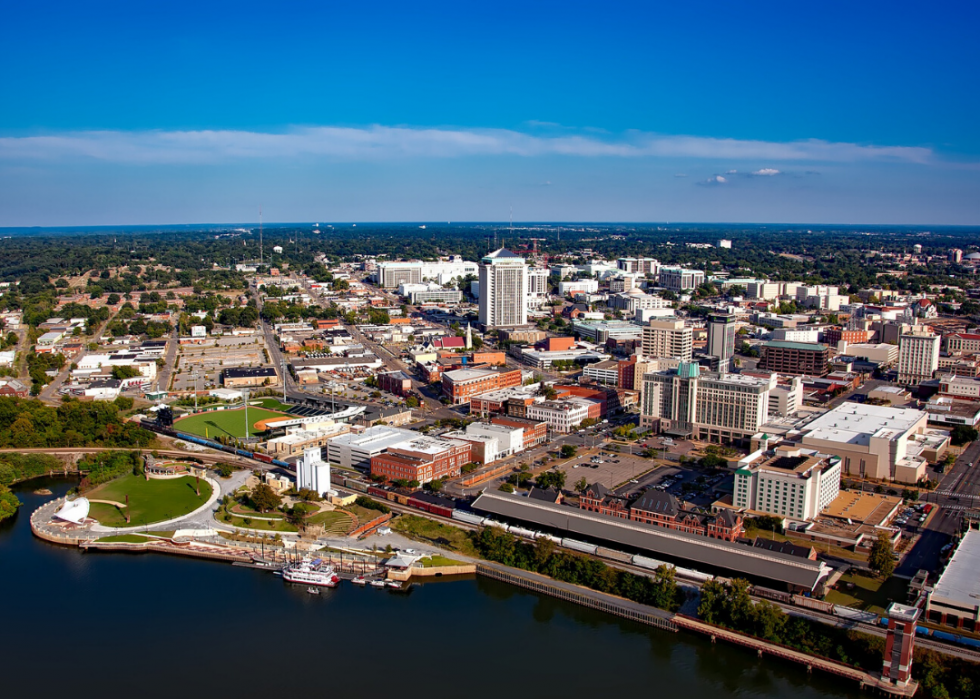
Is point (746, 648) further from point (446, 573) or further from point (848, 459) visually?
point (848, 459)

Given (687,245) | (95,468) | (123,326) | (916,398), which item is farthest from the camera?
(687,245)

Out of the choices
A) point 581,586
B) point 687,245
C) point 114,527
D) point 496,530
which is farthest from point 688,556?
point 687,245

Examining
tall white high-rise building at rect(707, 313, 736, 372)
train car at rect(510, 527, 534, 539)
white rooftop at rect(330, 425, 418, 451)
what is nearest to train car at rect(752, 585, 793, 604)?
train car at rect(510, 527, 534, 539)

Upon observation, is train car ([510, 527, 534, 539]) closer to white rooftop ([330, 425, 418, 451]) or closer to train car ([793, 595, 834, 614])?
train car ([793, 595, 834, 614])

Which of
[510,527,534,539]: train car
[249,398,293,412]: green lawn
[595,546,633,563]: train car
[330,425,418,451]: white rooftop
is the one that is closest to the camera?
[595,546,633,563]: train car

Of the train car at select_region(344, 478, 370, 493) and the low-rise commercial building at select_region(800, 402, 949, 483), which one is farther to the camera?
the low-rise commercial building at select_region(800, 402, 949, 483)

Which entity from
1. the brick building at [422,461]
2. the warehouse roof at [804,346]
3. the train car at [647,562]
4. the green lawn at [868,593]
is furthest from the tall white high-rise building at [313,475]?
the warehouse roof at [804,346]
